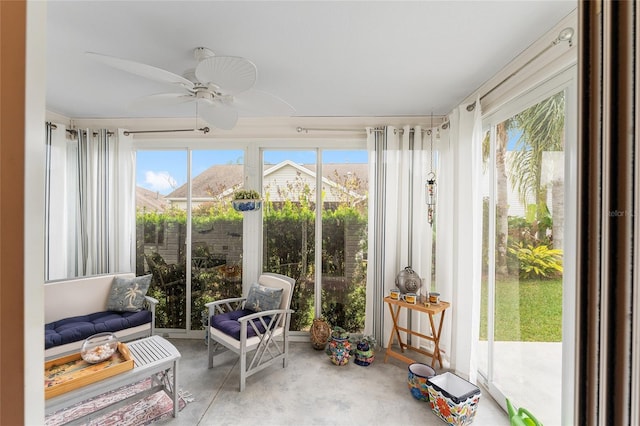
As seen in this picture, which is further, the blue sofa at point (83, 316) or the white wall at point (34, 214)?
the blue sofa at point (83, 316)

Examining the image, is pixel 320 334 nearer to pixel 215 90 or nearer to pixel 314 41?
pixel 215 90

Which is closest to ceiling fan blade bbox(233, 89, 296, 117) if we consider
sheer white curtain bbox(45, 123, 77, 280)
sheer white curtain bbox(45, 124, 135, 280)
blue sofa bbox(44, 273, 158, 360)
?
sheer white curtain bbox(45, 124, 135, 280)

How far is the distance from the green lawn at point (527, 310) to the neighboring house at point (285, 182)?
166 cm

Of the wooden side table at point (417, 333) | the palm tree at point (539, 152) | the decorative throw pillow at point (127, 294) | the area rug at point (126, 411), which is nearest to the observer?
the palm tree at point (539, 152)

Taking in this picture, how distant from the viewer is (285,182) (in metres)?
3.28

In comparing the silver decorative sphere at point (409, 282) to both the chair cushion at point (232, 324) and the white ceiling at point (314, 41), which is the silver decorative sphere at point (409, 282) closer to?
the chair cushion at point (232, 324)

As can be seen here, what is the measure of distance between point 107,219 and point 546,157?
420cm

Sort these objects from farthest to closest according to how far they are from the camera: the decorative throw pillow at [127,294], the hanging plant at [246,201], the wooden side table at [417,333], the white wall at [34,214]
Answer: the decorative throw pillow at [127,294], the hanging plant at [246,201], the wooden side table at [417,333], the white wall at [34,214]

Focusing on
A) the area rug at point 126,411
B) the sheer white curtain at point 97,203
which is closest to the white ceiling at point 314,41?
the sheer white curtain at point 97,203

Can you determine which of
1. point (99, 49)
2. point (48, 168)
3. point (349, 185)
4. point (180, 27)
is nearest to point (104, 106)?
point (48, 168)

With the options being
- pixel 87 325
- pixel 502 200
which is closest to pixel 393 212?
pixel 502 200

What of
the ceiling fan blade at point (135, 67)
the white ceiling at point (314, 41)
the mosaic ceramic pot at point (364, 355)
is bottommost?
the mosaic ceramic pot at point (364, 355)

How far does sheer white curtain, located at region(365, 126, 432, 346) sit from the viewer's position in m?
3.01

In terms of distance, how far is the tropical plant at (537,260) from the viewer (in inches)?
68.7
